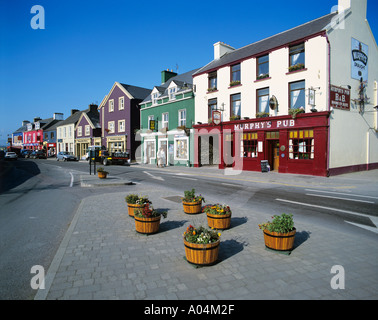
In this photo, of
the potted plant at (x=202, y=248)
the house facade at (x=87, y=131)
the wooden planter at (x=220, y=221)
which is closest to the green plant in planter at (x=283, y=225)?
the potted plant at (x=202, y=248)

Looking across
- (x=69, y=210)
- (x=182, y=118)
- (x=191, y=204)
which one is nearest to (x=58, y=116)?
(x=182, y=118)

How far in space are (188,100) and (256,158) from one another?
11160 mm

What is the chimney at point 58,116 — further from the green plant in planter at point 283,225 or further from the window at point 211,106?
the green plant in planter at point 283,225

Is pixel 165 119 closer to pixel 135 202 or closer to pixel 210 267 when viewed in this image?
pixel 135 202

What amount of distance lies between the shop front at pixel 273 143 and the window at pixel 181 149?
1.65 meters

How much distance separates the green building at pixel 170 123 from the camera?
2851 centimetres

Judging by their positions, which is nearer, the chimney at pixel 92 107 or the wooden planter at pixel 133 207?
the wooden planter at pixel 133 207

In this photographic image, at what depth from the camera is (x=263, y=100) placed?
21078mm

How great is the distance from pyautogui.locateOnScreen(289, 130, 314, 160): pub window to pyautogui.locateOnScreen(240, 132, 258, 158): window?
130 inches

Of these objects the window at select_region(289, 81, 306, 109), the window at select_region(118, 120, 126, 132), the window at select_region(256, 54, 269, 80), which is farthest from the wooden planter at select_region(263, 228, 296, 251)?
the window at select_region(118, 120, 126, 132)

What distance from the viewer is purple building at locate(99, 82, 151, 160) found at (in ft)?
130

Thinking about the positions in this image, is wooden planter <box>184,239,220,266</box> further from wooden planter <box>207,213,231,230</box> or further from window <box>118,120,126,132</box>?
window <box>118,120,126,132</box>

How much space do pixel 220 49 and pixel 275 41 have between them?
24.6 ft

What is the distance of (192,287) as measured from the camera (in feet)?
12.8
